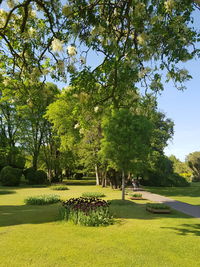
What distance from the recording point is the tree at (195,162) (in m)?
48.6

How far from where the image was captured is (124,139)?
1669cm

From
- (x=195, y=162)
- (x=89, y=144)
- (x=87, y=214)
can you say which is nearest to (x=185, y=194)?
(x=89, y=144)

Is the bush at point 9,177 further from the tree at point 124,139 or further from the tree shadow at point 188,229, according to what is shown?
the tree shadow at point 188,229

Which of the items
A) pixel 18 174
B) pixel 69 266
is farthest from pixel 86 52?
pixel 18 174

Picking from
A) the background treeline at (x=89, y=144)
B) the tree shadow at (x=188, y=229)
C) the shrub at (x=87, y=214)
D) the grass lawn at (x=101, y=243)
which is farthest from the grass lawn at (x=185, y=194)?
the shrub at (x=87, y=214)

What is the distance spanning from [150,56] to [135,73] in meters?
0.74

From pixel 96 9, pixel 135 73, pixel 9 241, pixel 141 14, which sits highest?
pixel 96 9

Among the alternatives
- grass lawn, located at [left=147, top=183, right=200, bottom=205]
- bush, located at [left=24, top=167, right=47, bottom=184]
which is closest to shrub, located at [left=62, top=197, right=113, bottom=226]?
grass lawn, located at [left=147, top=183, right=200, bottom=205]

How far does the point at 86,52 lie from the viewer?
18.5 ft

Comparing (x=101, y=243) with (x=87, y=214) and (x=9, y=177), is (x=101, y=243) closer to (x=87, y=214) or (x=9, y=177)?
(x=87, y=214)

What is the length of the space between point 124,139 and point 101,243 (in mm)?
10156

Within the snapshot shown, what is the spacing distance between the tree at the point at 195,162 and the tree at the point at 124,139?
36.3 metres

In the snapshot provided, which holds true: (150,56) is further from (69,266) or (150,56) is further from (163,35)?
(69,266)

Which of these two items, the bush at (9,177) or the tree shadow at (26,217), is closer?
the tree shadow at (26,217)
